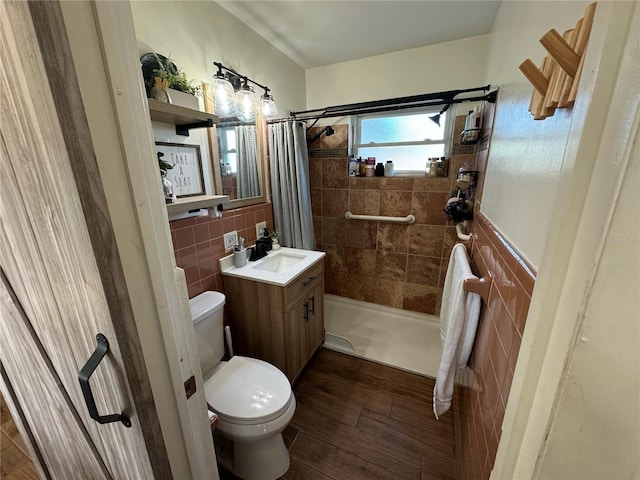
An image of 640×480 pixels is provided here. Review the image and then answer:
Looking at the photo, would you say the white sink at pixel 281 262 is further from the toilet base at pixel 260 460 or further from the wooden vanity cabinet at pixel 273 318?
the toilet base at pixel 260 460

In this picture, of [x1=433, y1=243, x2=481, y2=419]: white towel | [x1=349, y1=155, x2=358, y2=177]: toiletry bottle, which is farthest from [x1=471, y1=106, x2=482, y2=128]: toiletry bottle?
[x1=433, y1=243, x2=481, y2=419]: white towel

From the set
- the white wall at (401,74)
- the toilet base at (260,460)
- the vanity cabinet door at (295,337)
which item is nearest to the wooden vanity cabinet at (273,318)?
the vanity cabinet door at (295,337)

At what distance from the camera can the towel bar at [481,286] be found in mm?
982

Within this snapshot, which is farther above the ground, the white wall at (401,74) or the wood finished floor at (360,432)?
the white wall at (401,74)

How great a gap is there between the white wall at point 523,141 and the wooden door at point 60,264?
0.77 meters

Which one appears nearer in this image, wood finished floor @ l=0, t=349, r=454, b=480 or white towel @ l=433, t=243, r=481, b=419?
white towel @ l=433, t=243, r=481, b=419

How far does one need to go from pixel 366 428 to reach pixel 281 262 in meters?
1.22

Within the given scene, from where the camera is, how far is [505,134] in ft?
3.67

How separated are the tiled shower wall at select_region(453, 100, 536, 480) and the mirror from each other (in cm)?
152

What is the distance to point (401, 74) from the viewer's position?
2117mm

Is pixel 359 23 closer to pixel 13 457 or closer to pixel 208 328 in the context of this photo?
pixel 208 328

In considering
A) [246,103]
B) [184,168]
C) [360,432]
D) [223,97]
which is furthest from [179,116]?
[360,432]

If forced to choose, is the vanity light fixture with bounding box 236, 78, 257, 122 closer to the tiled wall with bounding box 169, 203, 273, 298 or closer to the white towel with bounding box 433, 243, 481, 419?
the tiled wall with bounding box 169, 203, 273, 298

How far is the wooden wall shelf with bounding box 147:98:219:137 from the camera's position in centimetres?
106
